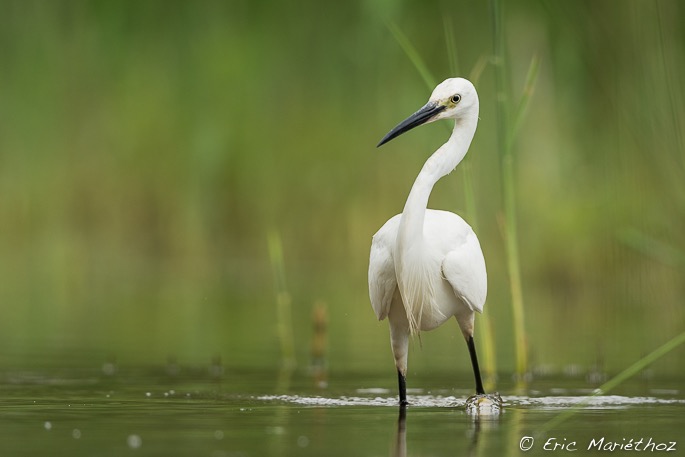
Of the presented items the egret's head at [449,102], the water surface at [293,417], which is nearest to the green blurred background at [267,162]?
the water surface at [293,417]

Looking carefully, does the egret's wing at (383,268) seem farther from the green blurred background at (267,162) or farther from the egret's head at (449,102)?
the green blurred background at (267,162)

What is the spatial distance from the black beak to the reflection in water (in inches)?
61.8

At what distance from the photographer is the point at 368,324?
1403 cm

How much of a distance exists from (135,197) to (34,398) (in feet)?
33.2

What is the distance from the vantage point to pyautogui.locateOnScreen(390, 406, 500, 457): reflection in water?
222 inches

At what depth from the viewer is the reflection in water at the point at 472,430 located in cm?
565

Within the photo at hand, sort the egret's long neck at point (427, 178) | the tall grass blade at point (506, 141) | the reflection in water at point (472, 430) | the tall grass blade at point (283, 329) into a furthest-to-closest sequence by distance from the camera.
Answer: the tall grass blade at point (283, 329) < the tall grass blade at point (506, 141) < the egret's long neck at point (427, 178) < the reflection in water at point (472, 430)

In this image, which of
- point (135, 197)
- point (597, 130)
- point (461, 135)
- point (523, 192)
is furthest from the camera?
point (135, 197)

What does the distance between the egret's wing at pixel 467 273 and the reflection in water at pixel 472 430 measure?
757 millimetres

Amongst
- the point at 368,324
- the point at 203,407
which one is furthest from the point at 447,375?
the point at 368,324

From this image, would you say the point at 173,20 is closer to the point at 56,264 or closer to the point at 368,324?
the point at 56,264

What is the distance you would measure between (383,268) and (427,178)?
59cm

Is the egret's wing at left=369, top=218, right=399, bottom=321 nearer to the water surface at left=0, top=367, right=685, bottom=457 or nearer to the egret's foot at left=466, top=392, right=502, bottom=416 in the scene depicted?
the water surface at left=0, top=367, right=685, bottom=457

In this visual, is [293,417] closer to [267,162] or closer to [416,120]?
[416,120]
